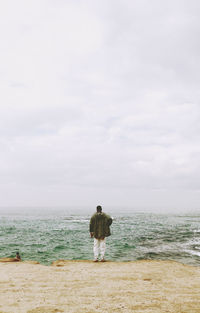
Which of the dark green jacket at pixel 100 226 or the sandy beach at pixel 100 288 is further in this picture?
the dark green jacket at pixel 100 226

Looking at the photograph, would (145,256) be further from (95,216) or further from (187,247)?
(95,216)

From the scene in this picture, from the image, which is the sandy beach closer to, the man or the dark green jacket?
the man

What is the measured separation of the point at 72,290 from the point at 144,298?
6.87 feet

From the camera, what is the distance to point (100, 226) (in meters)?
12.5

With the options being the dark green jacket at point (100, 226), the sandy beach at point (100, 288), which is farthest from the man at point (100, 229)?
the sandy beach at point (100, 288)

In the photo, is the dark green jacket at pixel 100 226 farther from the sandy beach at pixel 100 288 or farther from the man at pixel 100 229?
the sandy beach at pixel 100 288

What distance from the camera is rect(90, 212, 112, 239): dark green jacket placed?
12414mm

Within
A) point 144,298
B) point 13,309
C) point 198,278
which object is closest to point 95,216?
point 198,278

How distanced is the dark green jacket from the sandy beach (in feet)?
4.59

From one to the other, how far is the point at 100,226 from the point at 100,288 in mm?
4729

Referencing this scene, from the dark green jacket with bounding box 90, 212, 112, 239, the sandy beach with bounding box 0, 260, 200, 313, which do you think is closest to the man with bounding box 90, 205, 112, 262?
the dark green jacket with bounding box 90, 212, 112, 239

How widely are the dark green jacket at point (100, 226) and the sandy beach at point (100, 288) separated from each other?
1.40 meters

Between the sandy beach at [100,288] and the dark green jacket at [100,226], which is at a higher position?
the dark green jacket at [100,226]

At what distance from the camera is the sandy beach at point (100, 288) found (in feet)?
20.4
